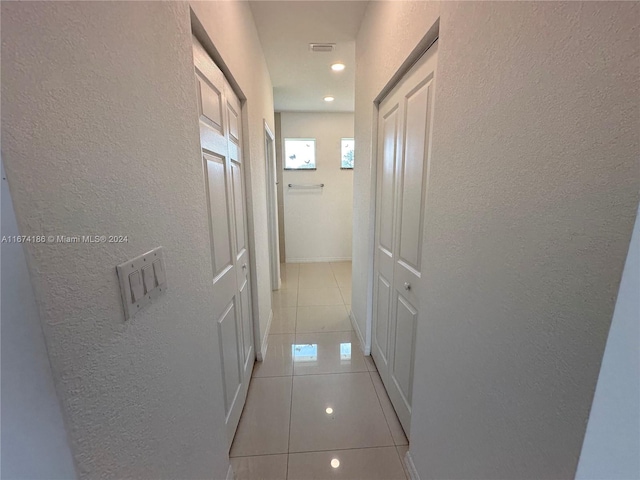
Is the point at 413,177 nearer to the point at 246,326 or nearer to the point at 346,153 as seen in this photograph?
the point at 246,326

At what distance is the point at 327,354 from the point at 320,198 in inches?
117

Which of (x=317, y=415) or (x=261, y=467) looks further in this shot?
(x=317, y=415)

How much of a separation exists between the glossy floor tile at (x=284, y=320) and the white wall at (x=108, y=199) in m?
1.69

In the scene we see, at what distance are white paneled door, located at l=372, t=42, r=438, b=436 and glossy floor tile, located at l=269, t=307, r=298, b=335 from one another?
1.02 m

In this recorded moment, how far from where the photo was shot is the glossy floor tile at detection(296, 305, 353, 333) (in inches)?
104

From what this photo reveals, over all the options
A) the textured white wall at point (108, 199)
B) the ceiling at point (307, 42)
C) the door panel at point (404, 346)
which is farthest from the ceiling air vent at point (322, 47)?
the door panel at point (404, 346)

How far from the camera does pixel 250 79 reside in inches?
75.7

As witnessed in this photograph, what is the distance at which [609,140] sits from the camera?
0.43m

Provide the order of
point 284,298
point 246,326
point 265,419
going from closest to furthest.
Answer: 1. point 265,419
2. point 246,326
3. point 284,298

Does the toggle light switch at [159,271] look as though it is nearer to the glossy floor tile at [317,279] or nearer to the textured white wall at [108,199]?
the textured white wall at [108,199]

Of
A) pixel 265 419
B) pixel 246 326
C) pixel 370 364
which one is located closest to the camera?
pixel 265 419

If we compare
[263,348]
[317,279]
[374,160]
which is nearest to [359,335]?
[263,348]

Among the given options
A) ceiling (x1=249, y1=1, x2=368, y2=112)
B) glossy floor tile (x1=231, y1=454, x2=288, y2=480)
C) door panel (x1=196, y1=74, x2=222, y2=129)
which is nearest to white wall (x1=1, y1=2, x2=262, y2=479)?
door panel (x1=196, y1=74, x2=222, y2=129)

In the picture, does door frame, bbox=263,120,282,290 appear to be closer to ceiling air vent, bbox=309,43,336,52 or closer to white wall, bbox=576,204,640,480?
ceiling air vent, bbox=309,43,336,52
